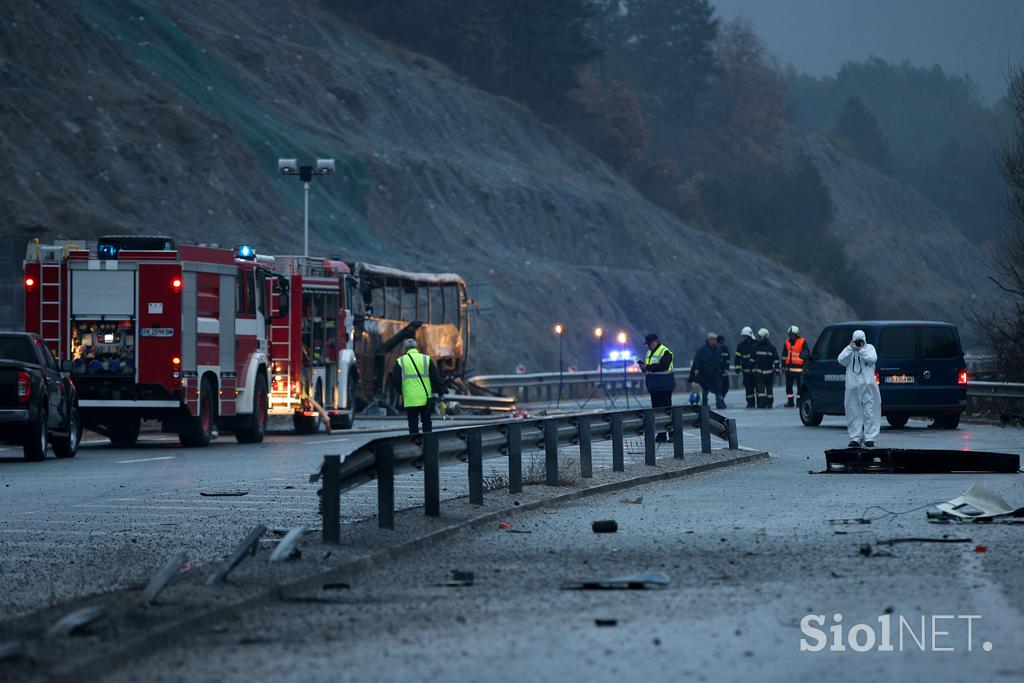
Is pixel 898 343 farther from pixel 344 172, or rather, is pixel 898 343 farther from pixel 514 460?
pixel 344 172

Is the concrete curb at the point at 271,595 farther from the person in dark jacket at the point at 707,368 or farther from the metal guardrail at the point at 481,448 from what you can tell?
the person in dark jacket at the point at 707,368

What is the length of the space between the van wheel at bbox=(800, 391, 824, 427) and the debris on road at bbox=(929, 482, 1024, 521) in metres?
17.8

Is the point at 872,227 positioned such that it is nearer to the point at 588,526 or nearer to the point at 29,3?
the point at 29,3

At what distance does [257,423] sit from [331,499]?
1818cm

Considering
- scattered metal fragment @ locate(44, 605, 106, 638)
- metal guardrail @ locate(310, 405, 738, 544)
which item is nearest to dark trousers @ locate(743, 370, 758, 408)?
metal guardrail @ locate(310, 405, 738, 544)

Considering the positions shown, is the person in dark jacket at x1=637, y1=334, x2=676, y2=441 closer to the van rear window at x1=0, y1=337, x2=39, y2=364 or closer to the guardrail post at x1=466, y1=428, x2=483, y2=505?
the van rear window at x1=0, y1=337, x2=39, y2=364

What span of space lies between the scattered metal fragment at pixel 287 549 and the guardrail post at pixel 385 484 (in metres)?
1.73

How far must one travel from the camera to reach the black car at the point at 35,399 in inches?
931

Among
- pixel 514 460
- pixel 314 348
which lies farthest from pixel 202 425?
pixel 514 460

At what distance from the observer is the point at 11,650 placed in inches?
303

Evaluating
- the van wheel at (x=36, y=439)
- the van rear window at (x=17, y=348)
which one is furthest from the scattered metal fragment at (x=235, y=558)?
the van rear window at (x=17, y=348)

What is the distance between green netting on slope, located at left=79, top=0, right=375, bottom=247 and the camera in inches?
2608

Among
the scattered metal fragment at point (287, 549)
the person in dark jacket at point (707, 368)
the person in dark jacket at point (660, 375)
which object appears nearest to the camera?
the scattered metal fragment at point (287, 549)

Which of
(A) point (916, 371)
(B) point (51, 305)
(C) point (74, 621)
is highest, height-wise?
(B) point (51, 305)
